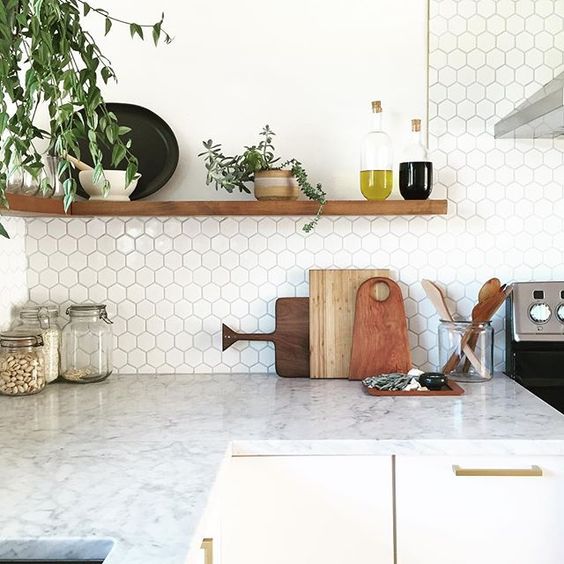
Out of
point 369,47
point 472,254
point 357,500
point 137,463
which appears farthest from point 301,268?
point 137,463

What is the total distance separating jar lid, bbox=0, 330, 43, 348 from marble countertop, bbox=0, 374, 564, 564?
159 mm

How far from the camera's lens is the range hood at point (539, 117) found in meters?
1.90

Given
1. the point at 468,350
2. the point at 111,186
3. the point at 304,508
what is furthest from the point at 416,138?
the point at 304,508

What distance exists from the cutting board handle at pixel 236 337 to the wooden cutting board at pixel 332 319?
0.14 m

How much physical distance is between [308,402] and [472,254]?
0.77 m

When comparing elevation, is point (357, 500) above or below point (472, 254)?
below

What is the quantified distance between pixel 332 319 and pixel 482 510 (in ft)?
2.71

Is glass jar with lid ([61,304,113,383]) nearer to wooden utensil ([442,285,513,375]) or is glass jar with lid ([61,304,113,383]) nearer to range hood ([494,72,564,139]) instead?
wooden utensil ([442,285,513,375])

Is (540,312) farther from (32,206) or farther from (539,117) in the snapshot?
(32,206)

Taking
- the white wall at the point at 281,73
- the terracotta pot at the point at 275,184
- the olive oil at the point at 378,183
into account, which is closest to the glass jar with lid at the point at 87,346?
the white wall at the point at 281,73

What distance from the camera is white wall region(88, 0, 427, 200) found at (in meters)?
2.44

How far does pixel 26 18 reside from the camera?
1.15 meters

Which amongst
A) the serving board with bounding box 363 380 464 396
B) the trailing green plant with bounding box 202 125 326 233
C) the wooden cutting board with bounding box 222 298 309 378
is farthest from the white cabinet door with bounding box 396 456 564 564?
the trailing green plant with bounding box 202 125 326 233

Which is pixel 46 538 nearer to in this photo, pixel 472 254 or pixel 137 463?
pixel 137 463
